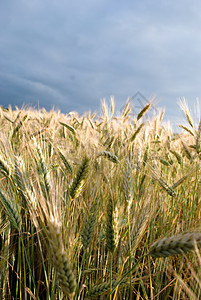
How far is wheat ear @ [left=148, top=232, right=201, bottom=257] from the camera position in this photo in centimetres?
82

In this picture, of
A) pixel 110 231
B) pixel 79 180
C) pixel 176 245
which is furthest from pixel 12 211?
pixel 176 245

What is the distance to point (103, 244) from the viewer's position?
5.43ft

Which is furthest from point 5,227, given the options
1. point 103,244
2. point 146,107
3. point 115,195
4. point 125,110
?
point 125,110

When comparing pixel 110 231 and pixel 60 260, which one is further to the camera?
pixel 110 231

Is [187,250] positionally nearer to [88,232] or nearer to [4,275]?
[88,232]

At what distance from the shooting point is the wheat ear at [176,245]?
0.82m

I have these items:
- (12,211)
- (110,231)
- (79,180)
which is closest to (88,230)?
(110,231)

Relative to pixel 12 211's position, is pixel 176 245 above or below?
below

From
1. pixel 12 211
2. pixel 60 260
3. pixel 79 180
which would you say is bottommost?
pixel 60 260

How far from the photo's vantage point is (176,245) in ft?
2.82

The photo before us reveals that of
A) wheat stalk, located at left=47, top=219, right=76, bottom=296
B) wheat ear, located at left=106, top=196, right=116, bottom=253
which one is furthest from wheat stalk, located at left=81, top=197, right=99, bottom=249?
wheat stalk, located at left=47, top=219, right=76, bottom=296

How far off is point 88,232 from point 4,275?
677mm

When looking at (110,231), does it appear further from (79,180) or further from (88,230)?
(79,180)

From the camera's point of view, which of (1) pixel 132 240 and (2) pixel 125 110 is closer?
(1) pixel 132 240
